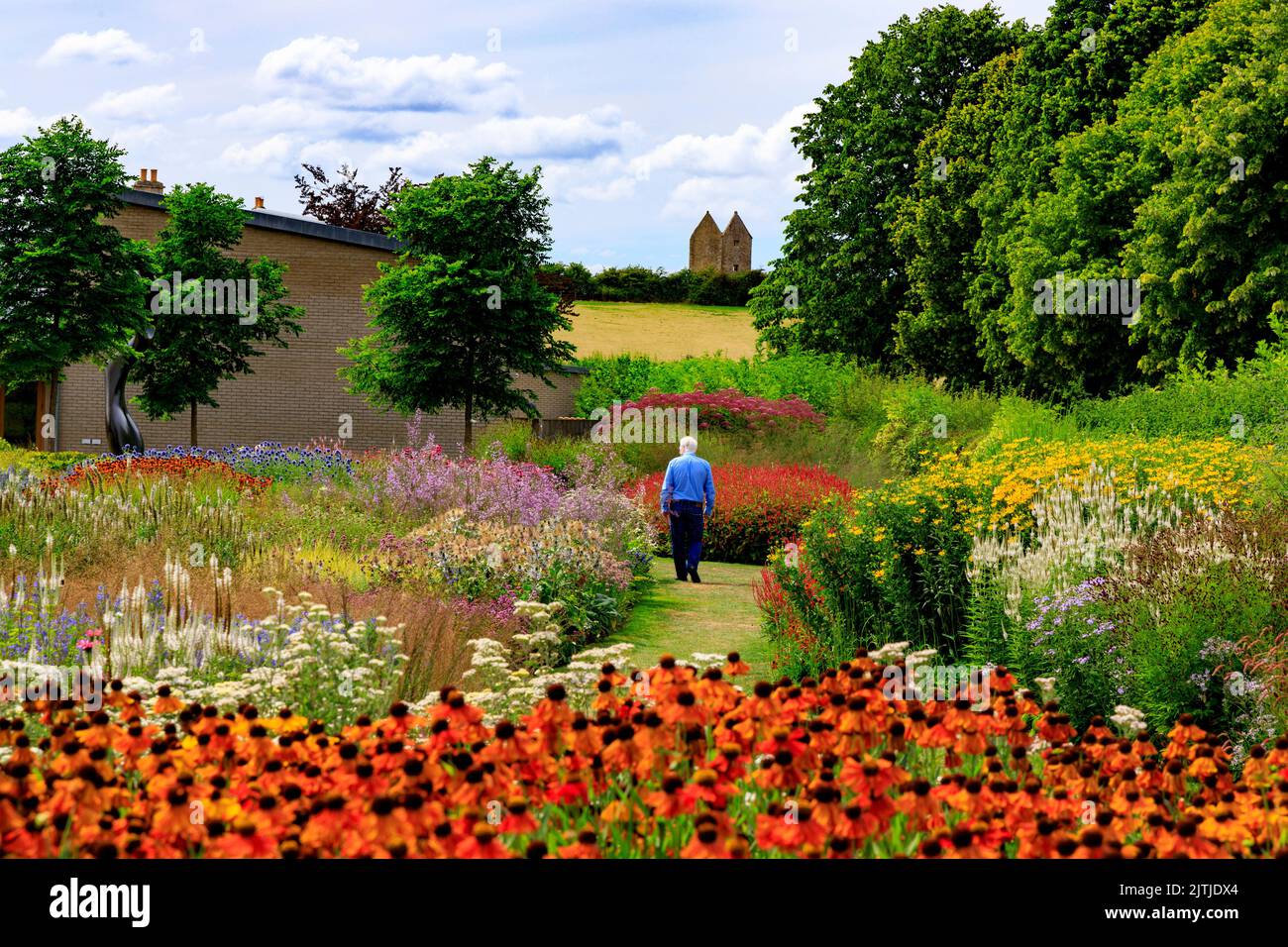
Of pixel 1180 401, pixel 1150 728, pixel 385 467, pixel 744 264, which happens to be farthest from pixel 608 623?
pixel 744 264

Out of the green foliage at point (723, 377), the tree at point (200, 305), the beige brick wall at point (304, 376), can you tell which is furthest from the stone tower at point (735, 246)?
the tree at point (200, 305)

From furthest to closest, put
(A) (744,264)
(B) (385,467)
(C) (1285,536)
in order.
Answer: (A) (744,264) → (B) (385,467) → (C) (1285,536)

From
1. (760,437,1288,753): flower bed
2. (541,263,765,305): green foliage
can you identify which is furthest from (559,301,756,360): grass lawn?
(760,437,1288,753): flower bed

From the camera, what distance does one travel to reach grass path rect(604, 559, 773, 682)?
927cm

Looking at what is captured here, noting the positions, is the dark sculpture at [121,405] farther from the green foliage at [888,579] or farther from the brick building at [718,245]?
the brick building at [718,245]

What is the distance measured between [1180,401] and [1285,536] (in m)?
10.5

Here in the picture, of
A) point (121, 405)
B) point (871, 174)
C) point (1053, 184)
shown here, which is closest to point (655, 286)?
point (871, 174)

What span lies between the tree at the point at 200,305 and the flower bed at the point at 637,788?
25643 mm

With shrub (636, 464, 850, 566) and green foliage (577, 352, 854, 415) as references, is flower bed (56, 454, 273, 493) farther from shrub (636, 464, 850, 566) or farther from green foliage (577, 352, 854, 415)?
green foliage (577, 352, 854, 415)

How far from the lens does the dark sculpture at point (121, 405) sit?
2212cm

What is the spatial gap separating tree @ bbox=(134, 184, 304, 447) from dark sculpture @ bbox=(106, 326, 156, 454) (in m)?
2.50

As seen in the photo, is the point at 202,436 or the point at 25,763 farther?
the point at 202,436

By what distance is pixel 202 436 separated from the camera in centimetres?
3153
